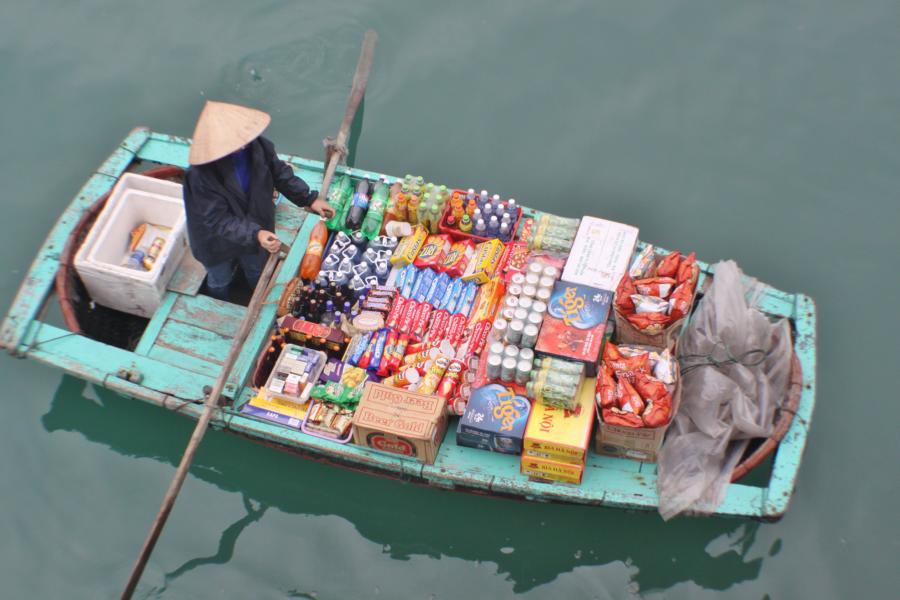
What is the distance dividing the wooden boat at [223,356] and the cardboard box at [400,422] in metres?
0.16

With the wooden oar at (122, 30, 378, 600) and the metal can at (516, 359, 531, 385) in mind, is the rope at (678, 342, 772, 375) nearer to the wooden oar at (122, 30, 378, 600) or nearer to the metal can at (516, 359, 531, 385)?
the metal can at (516, 359, 531, 385)

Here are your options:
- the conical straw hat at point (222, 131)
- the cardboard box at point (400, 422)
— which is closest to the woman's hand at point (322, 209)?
the conical straw hat at point (222, 131)

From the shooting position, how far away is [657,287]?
6.91 meters

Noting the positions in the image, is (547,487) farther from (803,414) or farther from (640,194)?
(640,194)

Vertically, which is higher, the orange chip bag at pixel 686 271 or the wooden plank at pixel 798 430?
the orange chip bag at pixel 686 271

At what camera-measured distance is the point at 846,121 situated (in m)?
9.58

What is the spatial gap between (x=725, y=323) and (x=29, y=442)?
21.0 feet

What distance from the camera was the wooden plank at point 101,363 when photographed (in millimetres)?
7352

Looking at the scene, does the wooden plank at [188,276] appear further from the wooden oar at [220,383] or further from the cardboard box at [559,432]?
the cardboard box at [559,432]

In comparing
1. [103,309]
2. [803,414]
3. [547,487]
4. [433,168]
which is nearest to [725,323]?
[803,414]

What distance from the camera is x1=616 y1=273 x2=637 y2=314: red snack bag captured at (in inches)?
268

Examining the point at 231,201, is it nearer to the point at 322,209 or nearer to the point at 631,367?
the point at 322,209

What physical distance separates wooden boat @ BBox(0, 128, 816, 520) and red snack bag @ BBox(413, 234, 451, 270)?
36.7 inches

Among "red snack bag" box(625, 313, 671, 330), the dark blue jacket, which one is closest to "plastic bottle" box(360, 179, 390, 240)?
the dark blue jacket
